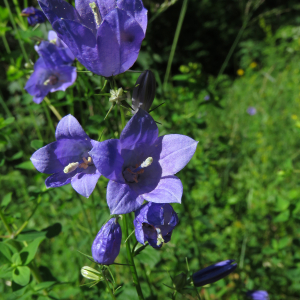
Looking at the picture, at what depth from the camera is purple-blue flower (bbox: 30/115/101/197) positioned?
1.05 m

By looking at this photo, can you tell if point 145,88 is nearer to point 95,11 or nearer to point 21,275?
point 95,11

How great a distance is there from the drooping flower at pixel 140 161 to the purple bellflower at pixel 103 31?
23 cm

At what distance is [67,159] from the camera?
119 cm

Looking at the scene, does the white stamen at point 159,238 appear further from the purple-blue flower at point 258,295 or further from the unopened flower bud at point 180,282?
the purple-blue flower at point 258,295

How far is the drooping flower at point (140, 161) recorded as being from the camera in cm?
93

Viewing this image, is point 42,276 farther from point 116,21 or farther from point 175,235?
point 116,21

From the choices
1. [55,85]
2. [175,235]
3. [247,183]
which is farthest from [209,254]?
[55,85]

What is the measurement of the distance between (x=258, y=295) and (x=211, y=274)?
880 millimetres

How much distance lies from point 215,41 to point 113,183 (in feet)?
30.4

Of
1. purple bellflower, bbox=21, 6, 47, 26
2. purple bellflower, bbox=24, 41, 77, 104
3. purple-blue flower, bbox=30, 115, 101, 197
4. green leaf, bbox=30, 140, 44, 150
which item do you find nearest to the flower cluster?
purple bellflower, bbox=24, 41, 77, 104

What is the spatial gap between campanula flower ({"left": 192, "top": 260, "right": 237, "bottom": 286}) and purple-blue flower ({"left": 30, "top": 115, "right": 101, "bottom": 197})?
677mm

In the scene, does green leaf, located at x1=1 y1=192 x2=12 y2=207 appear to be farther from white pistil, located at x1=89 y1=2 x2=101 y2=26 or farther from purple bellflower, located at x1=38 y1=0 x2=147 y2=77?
white pistil, located at x1=89 y1=2 x2=101 y2=26

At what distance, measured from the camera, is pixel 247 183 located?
369cm

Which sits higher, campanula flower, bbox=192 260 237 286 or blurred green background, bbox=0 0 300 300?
campanula flower, bbox=192 260 237 286
